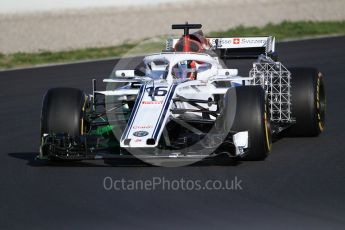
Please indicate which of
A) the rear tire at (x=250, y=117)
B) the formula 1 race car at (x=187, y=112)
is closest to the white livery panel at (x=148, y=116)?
the formula 1 race car at (x=187, y=112)

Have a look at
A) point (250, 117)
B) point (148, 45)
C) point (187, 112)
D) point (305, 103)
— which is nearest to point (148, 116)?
point (187, 112)

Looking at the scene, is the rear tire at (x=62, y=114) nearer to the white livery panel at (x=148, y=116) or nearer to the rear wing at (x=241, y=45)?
the white livery panel at (x=148, y=116)

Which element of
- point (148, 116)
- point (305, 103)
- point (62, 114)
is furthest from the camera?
point (305, 103)

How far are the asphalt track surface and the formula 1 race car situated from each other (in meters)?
0.23

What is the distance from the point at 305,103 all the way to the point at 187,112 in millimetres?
A: 1891

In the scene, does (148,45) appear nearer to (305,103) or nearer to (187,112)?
(305,103)

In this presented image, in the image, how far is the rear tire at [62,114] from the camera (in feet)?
36.6

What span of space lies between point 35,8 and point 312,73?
44.1 feet

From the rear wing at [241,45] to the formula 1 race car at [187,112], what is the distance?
3.22 ft


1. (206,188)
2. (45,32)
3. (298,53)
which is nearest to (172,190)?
(206,188)

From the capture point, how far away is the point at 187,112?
37.6 ft

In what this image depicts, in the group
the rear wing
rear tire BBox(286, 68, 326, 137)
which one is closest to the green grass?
the rear wing

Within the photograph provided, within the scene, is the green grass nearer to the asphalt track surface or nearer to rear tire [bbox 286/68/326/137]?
Answer: the asphalt track surface

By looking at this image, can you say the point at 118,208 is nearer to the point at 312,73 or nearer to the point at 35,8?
the point at 312,73
